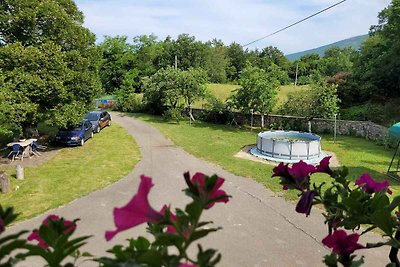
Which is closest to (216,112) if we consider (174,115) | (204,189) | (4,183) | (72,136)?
(174,115)

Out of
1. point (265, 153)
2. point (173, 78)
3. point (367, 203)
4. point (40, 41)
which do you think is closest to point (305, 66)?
point (173, 78)

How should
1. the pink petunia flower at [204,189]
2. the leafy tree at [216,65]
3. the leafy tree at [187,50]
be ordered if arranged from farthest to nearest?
the leafy tree at [216,65], the leafy tree at [187,50], the pink petunia flower at [204,189]

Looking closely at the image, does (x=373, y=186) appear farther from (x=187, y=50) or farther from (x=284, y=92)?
(x=187, y=50)

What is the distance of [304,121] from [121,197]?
1600 centimetres

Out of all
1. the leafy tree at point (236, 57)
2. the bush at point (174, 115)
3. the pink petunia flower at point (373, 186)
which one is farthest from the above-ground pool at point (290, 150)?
the leafy tree at point (236, 57)

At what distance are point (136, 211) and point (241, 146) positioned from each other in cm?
1809

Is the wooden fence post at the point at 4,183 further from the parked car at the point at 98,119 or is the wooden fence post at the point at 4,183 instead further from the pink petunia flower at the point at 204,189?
the pink petunia flower at the point at 204,189

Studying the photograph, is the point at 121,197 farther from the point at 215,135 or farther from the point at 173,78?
the point at 173,78

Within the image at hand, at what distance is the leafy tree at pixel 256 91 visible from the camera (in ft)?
71.5

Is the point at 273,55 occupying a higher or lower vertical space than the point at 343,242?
higher

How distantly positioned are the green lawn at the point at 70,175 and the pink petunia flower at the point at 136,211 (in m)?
7.42

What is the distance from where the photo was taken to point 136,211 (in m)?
0.90

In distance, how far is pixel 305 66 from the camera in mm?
60500

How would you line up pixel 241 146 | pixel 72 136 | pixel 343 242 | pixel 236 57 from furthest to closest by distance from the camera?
pixel 236 57 → pixel 241 146 → pixel 72 136 → pixel 343 242
